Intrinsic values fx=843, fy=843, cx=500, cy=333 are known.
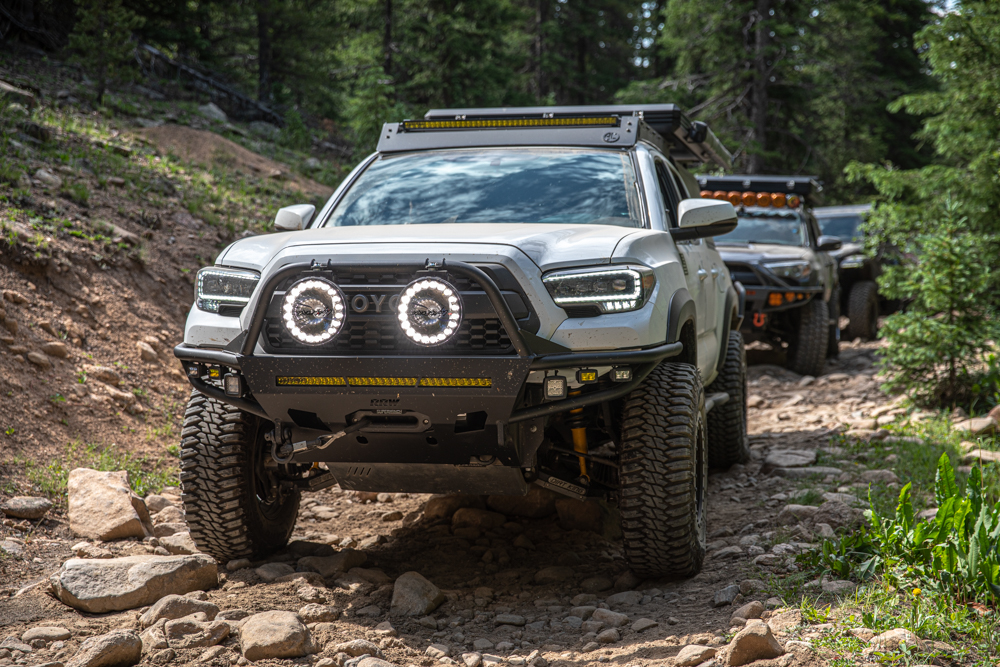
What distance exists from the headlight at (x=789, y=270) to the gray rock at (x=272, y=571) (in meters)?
6.68

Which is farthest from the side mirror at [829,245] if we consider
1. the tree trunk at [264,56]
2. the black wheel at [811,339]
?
the tree trunk at [264,56]

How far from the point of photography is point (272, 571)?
12.1 ft

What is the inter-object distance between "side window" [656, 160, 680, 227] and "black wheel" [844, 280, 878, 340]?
842cm

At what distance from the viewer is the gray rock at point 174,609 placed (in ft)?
10.2

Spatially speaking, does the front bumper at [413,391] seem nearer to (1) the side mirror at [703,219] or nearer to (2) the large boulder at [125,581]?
(2) the large boulder at [125,581]

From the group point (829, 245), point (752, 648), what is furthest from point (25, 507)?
point (829, 245)

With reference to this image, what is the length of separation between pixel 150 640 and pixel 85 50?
41.5ft

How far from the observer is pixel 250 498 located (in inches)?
145

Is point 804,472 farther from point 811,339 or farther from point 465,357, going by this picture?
point 811,339

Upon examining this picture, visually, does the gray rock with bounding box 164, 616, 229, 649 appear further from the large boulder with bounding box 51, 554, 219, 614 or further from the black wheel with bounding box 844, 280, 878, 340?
the black wheel with bounding box 844, 280, 878, 340

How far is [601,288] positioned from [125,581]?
86.4 inches

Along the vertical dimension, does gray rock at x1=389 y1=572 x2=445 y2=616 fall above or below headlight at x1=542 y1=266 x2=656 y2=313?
below

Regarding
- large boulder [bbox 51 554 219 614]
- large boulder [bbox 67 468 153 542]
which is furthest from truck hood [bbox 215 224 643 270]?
large boulder [bbox 67 468 153 542]

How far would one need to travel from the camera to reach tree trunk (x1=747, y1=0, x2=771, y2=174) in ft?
56.8
